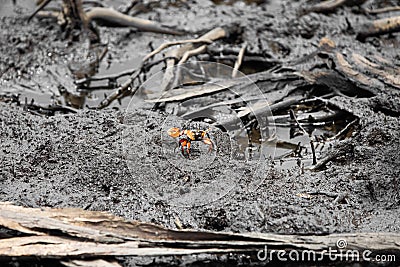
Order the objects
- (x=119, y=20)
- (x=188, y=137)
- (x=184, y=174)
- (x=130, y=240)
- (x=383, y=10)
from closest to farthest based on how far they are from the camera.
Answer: (x=130, y=240) → (x=184, y=174) → (x=188, y=137) → (x=119, y=20) → (x=383, y=10)

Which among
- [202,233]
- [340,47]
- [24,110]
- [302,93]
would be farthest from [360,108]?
[24,110]

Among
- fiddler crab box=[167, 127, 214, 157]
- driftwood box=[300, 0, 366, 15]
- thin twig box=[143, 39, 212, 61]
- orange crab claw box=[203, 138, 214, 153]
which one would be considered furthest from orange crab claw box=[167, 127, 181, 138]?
driftwood box=[300, 0, 366, 15]

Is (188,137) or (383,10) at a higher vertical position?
(383,10)

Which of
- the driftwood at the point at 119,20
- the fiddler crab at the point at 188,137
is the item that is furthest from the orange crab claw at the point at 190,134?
the driftwood at the point at 119,20

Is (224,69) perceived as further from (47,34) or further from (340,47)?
(47,34)

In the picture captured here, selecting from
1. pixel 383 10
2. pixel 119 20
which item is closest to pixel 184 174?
pixel 119 20

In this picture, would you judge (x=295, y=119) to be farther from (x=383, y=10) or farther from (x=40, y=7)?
(x=40, y=7)

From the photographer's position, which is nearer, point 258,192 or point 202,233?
point 202,233
